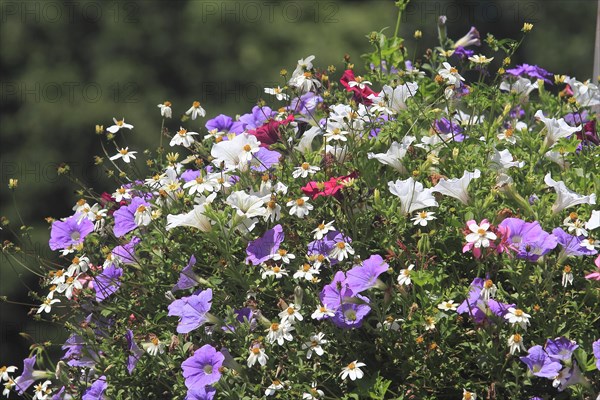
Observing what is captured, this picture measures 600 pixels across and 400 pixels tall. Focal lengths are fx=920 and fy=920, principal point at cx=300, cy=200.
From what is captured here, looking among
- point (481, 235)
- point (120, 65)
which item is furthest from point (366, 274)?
point (120, 65)

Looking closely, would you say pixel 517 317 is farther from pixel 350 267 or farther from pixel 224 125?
pixel 224 125

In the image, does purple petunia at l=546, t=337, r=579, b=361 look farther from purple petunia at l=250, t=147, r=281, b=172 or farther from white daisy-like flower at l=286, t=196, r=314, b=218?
purple petunia at l=250, t=147, r=281, b=172

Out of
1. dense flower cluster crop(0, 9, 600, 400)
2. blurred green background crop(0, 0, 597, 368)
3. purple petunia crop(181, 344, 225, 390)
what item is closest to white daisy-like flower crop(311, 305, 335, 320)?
dense flower cluster crop(0, 9, 600, 400)

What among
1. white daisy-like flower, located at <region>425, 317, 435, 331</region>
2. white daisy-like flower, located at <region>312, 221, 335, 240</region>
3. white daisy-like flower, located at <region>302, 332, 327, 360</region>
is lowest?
white daisy-like flower, located at <region>302, 332, 327, 360</region>

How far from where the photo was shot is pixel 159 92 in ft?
33.5

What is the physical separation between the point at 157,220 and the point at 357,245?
556 mm

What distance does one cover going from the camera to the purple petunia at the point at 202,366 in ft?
6.99

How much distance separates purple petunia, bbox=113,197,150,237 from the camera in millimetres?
2492

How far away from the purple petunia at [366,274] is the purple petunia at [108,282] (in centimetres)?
69

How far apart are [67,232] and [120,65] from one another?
784cm

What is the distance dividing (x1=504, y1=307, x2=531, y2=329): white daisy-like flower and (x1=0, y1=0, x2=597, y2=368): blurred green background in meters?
7.60

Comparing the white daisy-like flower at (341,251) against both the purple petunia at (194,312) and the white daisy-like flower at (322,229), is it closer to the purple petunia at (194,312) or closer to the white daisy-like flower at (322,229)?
the white daisy-like flower at (322,229)

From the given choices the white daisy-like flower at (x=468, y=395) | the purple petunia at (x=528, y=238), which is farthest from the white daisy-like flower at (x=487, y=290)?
the white daisy-like flower at (x=468, y=395)

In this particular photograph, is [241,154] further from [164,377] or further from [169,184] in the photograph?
[164,377]
